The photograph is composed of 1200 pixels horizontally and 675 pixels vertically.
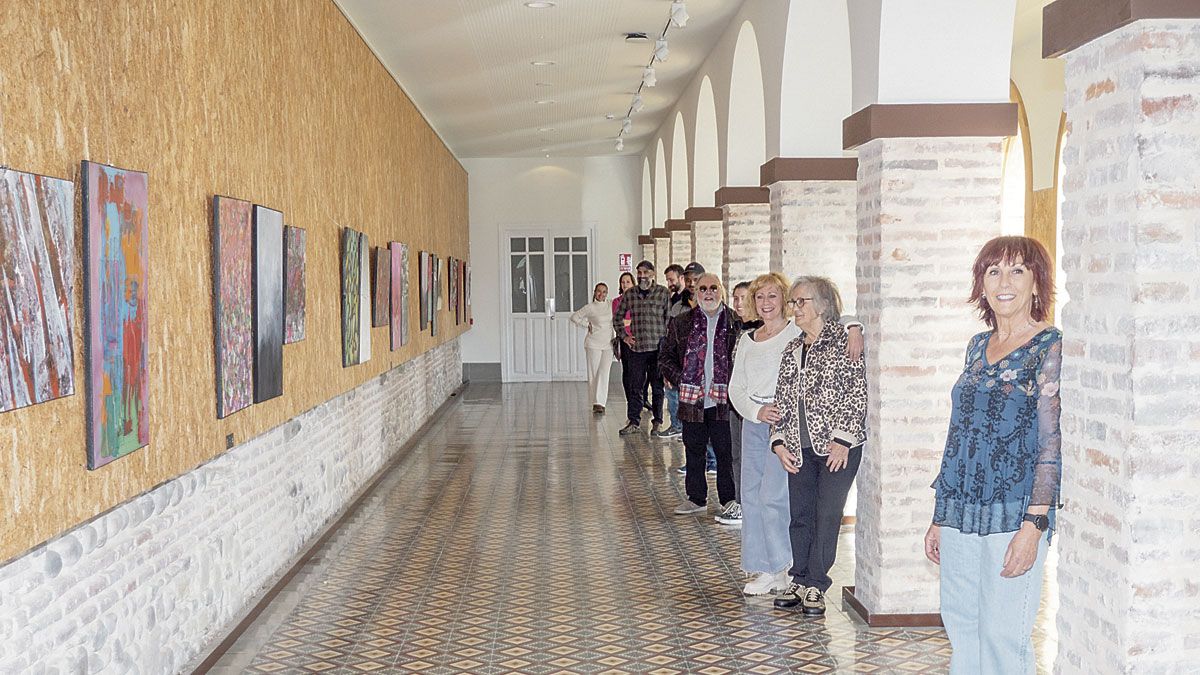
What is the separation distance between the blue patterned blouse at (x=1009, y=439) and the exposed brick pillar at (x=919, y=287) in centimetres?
185

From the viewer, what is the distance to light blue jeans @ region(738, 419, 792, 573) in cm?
662

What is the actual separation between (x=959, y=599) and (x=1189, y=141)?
1.67 metres

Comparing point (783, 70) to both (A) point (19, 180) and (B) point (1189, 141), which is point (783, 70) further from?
(A) point (19, 180)

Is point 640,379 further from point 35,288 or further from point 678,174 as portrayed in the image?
point 35,288

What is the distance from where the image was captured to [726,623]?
20.2ft

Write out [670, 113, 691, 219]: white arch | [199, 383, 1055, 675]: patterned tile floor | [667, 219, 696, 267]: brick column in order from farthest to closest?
[670, 113, 691, 219]: white arch < [667, 219, 696, 267]: brick column < [199, 383, 1055, 675]: patterned tile floor

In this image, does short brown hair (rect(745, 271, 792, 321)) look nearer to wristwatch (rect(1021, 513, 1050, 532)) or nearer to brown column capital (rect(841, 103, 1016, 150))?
brown column capital (rect(841, 103, 1016, 150))

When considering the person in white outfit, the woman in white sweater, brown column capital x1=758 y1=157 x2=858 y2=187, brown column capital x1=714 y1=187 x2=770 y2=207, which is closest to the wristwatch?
the woman in white sweater

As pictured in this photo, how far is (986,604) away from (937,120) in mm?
2742

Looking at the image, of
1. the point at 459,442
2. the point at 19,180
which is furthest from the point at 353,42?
the point at 19,180

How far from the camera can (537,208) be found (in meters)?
23.2

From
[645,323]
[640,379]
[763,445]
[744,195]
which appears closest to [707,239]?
[645,323]

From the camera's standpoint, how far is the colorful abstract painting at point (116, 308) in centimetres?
417

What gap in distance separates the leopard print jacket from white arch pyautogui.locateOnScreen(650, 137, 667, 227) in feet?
44.0
